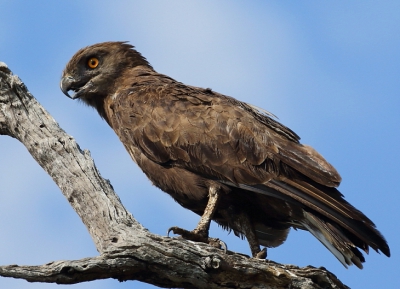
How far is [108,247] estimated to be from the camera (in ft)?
21.8

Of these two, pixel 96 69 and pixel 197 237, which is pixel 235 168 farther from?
pixel 96 69

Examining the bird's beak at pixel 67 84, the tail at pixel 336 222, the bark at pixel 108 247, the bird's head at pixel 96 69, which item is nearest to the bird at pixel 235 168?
the tail at pixel 336 222

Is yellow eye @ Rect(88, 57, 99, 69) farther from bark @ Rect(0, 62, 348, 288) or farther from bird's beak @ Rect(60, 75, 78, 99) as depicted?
bark @ Rect(0, 62, 348, 288)

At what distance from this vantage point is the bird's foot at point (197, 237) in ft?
25.6

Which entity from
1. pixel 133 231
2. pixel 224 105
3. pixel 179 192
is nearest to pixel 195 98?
pixel 224 105

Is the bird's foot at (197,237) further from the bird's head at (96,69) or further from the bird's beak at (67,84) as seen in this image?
the bird's beak at (67,84)

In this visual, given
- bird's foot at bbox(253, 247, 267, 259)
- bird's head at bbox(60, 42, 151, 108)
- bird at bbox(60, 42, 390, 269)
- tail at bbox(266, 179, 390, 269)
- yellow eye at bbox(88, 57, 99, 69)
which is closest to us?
tail at bbox(266, 179, 390, 269)

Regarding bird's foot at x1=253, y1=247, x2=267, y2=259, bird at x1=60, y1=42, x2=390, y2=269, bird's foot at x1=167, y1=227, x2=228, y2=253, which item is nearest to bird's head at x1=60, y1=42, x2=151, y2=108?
bird at x1=60, y1=42, x2=390, y2=269

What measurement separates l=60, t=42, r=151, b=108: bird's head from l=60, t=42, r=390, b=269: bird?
0.51 metres

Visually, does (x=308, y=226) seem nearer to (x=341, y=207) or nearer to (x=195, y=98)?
(x=341, y=207)

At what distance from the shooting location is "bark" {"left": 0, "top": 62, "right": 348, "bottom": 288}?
649cm

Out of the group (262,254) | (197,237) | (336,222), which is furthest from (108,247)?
(336,222)

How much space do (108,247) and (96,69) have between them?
416 centimetres

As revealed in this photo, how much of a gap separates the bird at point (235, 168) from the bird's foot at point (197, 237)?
11mm
